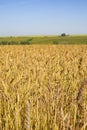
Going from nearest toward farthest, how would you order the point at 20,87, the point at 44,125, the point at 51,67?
the point at 44,125 < the point at 20,87 < the point at 51,67

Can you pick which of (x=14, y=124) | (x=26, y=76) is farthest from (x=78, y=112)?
(x=26, y=76)

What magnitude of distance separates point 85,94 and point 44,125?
104cm

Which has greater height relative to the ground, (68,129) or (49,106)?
(68,129)

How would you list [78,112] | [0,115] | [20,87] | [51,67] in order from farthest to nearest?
[51,67] → [20,87] → [0,115] → [78,112]

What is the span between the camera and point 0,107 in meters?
2.74

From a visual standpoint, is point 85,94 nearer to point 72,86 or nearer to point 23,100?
point 72,86

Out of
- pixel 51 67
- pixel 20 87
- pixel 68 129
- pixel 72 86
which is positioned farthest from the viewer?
pixel 51 67

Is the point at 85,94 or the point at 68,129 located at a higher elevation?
the point at 68,129

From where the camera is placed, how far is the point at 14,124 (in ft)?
7.66

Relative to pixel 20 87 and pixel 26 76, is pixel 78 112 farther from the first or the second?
pixel 26 76

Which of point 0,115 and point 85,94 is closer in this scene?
point 0,115

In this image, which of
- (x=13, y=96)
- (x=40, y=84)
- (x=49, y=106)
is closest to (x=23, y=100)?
(x=13, y=96)

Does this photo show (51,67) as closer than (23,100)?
No

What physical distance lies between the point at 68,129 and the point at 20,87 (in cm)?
172
